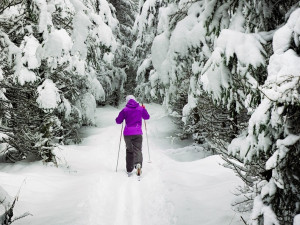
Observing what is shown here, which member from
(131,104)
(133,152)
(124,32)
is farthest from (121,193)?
(124,32)

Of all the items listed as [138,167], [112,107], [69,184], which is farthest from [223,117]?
[112,107]

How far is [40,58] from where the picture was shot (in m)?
3.38

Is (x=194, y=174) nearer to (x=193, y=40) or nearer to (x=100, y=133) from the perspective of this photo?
(x=193, y=40)

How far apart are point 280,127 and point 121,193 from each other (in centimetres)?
496

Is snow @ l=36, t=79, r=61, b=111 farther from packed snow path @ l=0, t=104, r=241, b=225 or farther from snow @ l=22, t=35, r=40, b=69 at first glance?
packed snow path @ l=0, t=104, r=241, b=225

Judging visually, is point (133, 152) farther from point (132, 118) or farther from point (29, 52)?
point (29, 52)

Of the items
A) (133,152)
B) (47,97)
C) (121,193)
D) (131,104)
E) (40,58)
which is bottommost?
(121,193)

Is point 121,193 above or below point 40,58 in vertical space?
below

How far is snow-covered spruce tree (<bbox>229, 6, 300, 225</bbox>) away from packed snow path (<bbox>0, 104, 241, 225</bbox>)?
2.06m

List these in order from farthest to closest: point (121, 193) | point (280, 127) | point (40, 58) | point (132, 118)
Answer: point (132, 118) → point (121, 193) → point (40, 58) → point (280, 127)

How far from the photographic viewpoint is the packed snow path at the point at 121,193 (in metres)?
5.52

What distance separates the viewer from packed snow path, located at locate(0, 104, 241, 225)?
5.52 metres

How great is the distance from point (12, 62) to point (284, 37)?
4.99 m

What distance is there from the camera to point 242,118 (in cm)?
938
